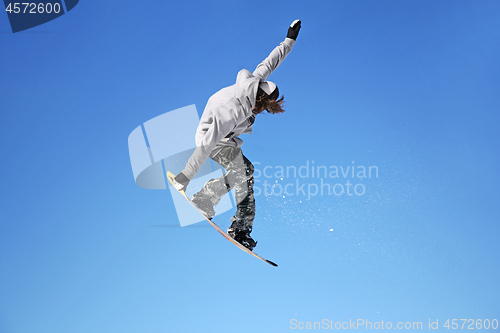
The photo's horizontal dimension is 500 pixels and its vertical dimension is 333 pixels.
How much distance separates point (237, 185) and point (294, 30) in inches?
61.8

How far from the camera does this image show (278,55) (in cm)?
379

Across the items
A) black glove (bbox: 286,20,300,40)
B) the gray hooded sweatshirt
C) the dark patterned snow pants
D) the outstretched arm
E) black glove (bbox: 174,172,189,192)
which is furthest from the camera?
black glove (bbox: 286,20,300,40)

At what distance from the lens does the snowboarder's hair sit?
3.39 meters

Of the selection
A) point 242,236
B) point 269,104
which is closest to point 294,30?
point 269,104

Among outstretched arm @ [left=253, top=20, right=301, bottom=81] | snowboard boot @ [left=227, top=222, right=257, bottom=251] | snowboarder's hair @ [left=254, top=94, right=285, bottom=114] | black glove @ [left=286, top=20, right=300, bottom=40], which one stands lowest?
snowboard boot @ [left=227, top=222, right=257, bottom=251]

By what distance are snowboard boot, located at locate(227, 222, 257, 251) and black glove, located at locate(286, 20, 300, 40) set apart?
1.86 meters

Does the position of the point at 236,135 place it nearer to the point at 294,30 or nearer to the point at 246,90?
the point at 246,90

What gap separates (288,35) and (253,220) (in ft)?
5.89

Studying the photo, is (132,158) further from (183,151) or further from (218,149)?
(218,149)

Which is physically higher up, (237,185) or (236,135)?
(236,135)

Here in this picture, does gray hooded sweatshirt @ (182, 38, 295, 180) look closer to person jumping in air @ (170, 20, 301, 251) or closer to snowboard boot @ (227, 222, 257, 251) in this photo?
person jumping in air @ (170, 20, 301, 251)

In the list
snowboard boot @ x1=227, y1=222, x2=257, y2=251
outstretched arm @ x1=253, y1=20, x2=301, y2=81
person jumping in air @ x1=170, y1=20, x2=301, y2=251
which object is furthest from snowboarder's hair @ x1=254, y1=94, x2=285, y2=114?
snowboard boot @ x1=227, y1=222, x2=257, y2=251

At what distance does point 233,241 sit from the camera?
388 cm

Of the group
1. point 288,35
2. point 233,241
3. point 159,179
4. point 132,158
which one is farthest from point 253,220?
point 288,35
